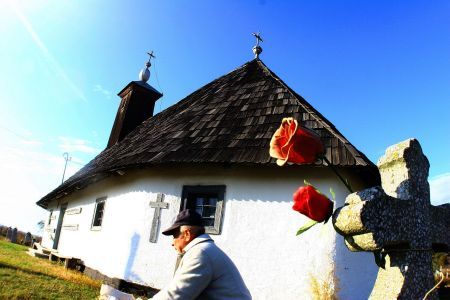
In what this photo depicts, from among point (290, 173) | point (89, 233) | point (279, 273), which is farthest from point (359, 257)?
point (89, 233)

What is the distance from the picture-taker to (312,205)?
5.15 feet

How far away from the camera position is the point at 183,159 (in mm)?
7141

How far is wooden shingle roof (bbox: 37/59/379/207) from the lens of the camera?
6.65 m

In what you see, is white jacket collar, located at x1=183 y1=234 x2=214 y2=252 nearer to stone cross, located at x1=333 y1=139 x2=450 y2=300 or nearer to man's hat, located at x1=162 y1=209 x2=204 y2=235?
man's hat, located at x1=162 y1=209 x2=204 y2=235

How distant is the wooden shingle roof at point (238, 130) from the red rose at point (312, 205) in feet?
15.4

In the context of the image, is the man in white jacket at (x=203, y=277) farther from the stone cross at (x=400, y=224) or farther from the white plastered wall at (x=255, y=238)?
the white plastered wall at (x=255, y=238)

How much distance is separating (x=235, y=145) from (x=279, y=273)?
2.53 metres

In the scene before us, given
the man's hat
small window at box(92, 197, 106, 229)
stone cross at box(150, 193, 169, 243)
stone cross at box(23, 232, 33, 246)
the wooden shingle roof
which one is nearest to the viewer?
the man's hat

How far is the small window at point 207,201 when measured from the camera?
7.19 meters

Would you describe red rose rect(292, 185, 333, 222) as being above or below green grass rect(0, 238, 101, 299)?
above

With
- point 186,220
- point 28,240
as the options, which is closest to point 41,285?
point 186,220

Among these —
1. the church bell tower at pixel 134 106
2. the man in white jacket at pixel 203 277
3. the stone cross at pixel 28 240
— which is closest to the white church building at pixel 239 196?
the man in white jacket at pixel 203 277

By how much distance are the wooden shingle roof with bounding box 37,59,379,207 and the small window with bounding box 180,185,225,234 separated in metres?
0.73

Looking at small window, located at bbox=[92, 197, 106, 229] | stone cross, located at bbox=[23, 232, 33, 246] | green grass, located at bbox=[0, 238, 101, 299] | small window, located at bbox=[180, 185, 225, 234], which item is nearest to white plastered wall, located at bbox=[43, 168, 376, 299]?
small window, located at bbox=[180, 185, 225, 234]
